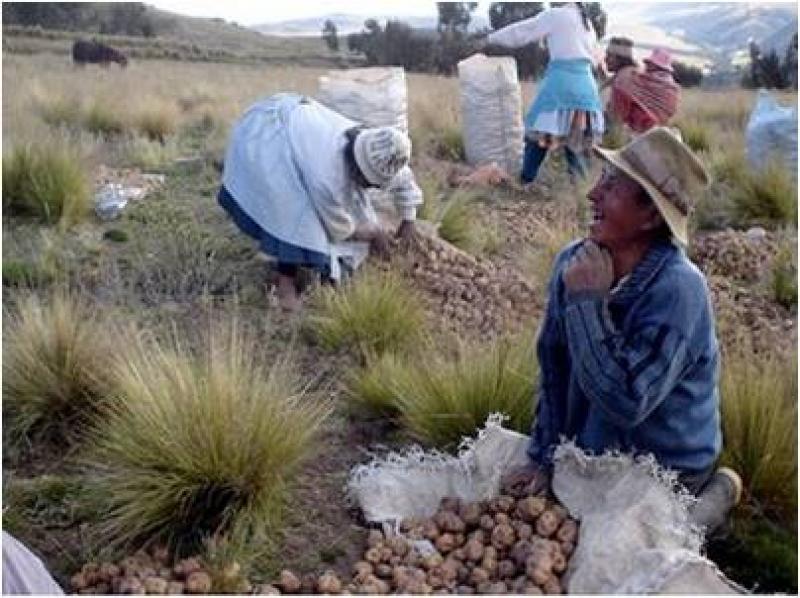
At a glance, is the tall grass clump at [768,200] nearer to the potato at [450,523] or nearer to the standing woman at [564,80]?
the standing woman at [564,80]

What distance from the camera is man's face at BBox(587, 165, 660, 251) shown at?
3.13 meters

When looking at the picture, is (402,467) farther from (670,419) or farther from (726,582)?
(726,582)

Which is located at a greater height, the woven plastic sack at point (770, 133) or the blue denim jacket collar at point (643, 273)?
the blue denim jacket collar at point (643, 273)

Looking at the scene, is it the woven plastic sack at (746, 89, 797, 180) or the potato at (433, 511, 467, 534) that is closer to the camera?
the potato at (433, 511, 467, 534)

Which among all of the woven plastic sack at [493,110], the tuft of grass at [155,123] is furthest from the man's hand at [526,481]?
the tuft of grass at [155,123]

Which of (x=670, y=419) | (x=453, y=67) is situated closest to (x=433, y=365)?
(x=670, y=419)

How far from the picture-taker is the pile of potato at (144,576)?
3.10 m

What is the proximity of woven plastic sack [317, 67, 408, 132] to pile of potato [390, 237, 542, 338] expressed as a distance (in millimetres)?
1534

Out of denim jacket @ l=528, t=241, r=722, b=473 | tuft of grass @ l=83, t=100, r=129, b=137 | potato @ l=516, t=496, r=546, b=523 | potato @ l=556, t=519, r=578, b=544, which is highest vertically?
denim jacket @ l=528, t=241, r=722, b=473

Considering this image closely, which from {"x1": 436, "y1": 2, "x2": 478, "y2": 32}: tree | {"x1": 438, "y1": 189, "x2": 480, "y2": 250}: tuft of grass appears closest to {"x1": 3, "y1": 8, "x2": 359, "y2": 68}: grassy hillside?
{"x1": 436, "y1": 2, "x2": 478, "y2": 32}: tree

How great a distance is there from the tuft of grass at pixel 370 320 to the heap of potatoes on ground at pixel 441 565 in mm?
1653

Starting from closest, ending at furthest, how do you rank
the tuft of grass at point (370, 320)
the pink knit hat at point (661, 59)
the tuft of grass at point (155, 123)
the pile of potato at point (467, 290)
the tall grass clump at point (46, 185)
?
the tuft of grass at point (370, 320), the pile of potato at point (467, 290), the tall grass clump at point (46, 185), the pink knit hat at point (661, 59), the tuft of grass at point (155, 123)

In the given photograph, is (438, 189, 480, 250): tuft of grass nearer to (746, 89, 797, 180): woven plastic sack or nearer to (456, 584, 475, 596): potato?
(746, 89, 797, 180): woven plastic sack

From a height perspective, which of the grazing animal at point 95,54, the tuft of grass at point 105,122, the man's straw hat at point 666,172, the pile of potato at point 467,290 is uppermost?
the man's straw hat at point 666,172
